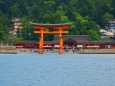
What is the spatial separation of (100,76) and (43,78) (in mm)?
3803

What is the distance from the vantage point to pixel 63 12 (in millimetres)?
101312

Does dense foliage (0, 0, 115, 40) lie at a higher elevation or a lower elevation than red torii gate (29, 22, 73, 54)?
higher

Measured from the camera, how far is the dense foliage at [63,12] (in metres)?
92.6

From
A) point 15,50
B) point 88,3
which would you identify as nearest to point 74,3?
point 88,3

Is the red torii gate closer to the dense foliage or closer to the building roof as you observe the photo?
the building roof

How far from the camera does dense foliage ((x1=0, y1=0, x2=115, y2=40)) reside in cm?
9262

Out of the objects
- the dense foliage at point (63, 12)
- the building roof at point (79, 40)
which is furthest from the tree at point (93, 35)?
the building roof at point (79, 40)

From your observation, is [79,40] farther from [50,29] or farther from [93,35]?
[50,29]

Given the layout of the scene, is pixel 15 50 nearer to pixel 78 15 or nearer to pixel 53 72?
pixel 78 15

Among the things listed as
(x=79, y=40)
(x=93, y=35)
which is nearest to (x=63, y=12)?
(x=93, y=35)

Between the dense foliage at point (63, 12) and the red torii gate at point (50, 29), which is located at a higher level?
the dense foliage at point (63, 12)

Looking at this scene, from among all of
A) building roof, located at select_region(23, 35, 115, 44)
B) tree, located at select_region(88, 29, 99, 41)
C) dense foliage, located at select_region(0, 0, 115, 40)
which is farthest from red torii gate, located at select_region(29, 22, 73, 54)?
dense foliage, located at select_region(0, 0, 115, 40)

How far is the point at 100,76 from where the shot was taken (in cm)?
3809

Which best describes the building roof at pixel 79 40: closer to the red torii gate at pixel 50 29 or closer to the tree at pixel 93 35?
the tree at pixel 93 35
